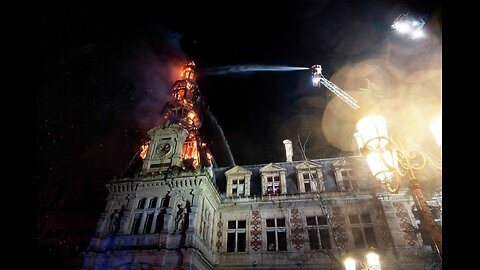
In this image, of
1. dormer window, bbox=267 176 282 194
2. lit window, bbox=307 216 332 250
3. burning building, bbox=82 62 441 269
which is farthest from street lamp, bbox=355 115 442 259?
dormer window, bbox=267 176 282 194

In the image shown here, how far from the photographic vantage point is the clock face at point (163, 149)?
1834 centimetres

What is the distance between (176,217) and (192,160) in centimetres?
516

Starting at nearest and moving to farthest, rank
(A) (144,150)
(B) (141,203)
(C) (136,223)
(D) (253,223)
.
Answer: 1. (C) (136,223)
2. (B) (141,203)
3. (D) (253,223)
4. (A) (144,150)

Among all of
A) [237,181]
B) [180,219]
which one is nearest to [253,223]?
[237,181]

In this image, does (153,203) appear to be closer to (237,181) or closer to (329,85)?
(237,181)

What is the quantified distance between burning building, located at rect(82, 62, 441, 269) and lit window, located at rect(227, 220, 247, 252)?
6 cm

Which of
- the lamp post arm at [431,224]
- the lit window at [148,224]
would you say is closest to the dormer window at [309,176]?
the lit window at [148,224]

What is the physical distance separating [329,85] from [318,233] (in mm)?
19104

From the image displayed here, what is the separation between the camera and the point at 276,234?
1590 cm

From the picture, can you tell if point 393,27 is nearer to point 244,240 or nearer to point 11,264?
point 244,240

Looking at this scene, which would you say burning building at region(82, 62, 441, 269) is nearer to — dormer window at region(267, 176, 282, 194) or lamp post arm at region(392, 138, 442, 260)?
dormer window at region(267, 176, 282, 194)
